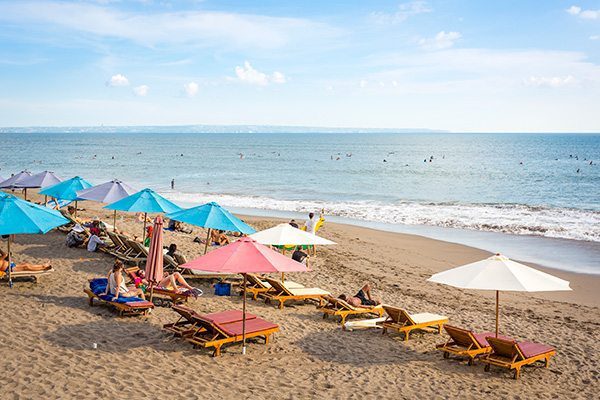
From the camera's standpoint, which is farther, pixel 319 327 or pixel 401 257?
pixel 401 257

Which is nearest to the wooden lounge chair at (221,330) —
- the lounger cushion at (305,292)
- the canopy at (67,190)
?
the lounger cushion at (305,292)

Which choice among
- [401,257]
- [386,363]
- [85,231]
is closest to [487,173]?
[401,257]

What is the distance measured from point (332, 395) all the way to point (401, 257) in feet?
43.4

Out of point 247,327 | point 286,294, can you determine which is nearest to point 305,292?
point 286,294

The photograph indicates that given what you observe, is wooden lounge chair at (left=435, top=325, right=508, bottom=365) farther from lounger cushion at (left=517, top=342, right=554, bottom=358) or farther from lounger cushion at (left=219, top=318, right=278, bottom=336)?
lounger cushion at (left=219, top=318, right=278, bottom=336)

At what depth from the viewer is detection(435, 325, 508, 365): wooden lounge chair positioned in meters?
9.31

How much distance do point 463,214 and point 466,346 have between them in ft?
80.4

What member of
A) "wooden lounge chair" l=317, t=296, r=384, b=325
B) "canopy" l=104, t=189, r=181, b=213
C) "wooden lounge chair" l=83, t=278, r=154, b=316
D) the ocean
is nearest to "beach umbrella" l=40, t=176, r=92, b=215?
"canopy" l=104, t=189, r=181, b=213

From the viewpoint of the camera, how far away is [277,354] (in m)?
9.33

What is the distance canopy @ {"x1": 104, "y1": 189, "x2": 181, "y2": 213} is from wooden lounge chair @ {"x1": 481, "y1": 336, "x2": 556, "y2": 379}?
29.4ft

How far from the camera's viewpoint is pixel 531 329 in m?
12.0

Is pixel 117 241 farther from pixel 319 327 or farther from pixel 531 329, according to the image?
pixel 531 329

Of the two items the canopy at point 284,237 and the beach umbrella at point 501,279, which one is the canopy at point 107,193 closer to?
the canopy at point 284,237

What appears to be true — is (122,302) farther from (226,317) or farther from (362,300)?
(362,300)
